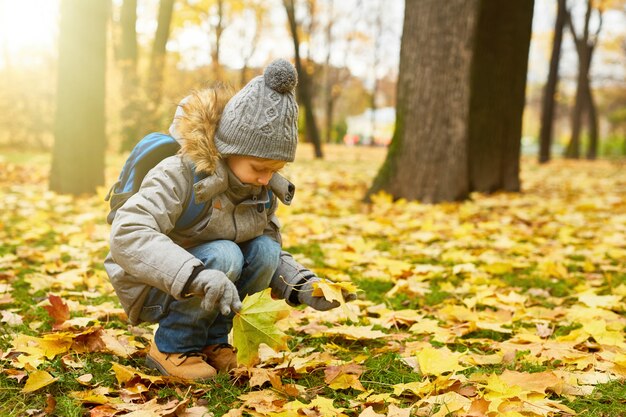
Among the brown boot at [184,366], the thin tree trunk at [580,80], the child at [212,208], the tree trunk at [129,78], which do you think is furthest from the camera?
the thin tree trunk at [580,80]

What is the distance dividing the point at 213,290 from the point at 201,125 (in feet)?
1.83

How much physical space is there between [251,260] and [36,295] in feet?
4.42

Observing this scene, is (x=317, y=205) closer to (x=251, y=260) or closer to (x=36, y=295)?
(x=36, y=295)

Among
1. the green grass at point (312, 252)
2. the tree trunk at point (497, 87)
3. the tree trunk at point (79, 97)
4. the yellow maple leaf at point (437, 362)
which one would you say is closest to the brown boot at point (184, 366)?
the yellow maple leaf at point (437, 362)

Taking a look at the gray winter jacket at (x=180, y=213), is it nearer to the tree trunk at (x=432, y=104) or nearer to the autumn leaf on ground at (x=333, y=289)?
the autumn leaf on ground at (x=333, y=289)

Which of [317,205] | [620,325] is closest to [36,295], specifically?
[620,325]

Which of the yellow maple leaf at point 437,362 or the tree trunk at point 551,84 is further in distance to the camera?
the tree trunk at point 551,84

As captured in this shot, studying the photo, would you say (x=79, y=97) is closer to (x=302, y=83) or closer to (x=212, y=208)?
(x=212, y=208)

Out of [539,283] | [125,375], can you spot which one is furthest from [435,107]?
[125,375]

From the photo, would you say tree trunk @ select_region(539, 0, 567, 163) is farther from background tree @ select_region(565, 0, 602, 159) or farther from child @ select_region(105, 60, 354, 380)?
child @ select_region(105, 60, 354, 380)

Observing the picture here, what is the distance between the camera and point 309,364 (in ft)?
6.83

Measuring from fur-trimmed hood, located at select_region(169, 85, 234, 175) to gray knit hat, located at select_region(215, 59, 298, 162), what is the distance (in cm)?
4

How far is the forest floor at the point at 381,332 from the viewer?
1801 mm

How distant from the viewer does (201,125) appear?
199cm
